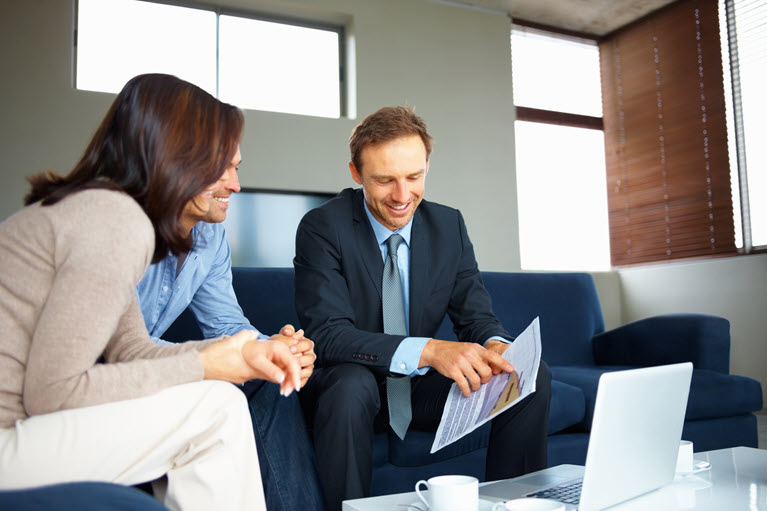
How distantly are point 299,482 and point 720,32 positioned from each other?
4899 mm

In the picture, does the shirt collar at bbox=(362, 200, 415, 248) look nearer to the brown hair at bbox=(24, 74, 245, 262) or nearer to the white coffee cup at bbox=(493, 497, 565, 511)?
the brown hair at bbox=(24, 74, 245, 262)

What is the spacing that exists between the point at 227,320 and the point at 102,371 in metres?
0.91

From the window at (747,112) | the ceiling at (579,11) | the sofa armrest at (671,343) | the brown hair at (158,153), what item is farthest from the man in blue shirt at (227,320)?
the ceiling at (579,11)

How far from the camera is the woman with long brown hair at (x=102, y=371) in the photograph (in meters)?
0.84

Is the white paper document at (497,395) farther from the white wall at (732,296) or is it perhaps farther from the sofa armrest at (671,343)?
the white wall at (732,296)

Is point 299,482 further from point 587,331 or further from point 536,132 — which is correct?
point 536,132

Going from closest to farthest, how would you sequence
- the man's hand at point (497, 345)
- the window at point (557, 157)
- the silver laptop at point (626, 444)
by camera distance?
the silver laptop at point (626, 444), the man's hand at point (497, 345), the window at point (557, 157)

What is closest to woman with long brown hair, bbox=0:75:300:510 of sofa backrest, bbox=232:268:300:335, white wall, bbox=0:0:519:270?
sofa backrest, bbox=232:268:300:335

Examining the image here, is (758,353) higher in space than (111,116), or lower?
lower

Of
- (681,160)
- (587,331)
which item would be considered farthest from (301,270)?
(681,160)

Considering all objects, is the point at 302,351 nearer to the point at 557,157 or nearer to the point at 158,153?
the point at 158,153

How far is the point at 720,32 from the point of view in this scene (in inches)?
192

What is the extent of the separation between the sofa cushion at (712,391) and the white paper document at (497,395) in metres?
0.94

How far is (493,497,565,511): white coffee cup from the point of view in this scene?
0.93 meters
